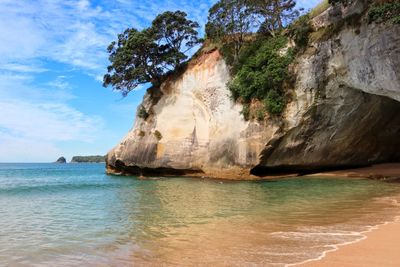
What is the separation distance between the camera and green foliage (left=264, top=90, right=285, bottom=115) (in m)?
22.0

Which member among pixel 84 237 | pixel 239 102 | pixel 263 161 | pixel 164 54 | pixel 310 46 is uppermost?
pixel 164 54

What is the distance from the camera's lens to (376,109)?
68.2ft

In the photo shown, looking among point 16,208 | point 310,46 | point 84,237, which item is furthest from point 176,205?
point 310,46

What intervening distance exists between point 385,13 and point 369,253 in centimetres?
1189

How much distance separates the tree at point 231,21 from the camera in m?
25.5

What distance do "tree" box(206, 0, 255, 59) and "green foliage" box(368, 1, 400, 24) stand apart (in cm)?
1128

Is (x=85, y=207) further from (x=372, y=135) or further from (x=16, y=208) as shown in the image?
(x=372, y=135)

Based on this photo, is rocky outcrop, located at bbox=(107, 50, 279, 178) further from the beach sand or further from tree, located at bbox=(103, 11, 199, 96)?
the beach sand

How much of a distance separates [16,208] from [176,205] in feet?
19.3

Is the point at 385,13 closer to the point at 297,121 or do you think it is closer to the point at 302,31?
the point at 302,31

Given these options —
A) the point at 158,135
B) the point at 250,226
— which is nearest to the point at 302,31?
the point at 158,135

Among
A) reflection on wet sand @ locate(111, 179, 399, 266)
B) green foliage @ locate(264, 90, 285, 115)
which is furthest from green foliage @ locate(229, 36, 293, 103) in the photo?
reflection on wet sand @ locate(111, 179, 399, 266)

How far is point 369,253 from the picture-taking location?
588 cm

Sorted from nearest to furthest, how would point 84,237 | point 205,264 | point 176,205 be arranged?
point 205,264
point 84,237
point 176,205
